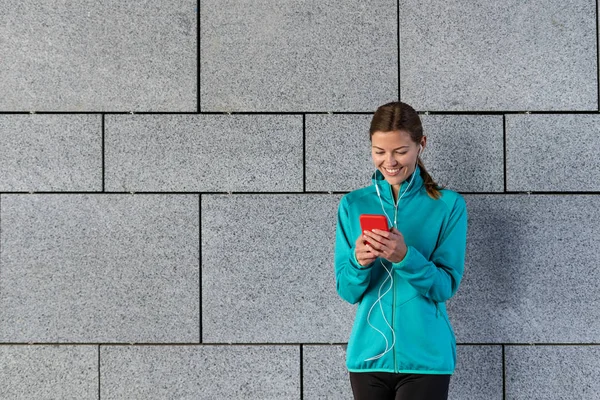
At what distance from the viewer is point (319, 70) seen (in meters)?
4.21

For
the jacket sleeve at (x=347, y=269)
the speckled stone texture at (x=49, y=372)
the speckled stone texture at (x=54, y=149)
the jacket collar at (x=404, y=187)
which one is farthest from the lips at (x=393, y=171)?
the speckled stone texture at (x=49, y=372)

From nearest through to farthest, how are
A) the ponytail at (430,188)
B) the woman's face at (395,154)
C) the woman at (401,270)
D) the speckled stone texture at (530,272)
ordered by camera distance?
the woman at (401,270), the woman's face at (395,154), the ponytail at (430,188), the speckled stone texture at (530,272)

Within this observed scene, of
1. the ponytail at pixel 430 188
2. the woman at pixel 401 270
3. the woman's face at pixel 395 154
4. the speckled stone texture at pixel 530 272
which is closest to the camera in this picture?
the woman at pixel 401 270

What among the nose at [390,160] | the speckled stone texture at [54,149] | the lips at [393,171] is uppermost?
the speckled stone texture at [54,149]

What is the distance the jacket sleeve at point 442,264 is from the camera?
2.93 meters

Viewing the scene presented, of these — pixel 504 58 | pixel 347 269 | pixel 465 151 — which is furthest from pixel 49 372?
pixel 504 58

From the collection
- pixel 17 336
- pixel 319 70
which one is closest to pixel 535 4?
pixel 319 70

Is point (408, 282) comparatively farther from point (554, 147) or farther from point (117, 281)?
point (117, 281)

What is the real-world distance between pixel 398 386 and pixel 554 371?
1.69m

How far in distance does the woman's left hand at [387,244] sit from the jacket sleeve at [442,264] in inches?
1.8

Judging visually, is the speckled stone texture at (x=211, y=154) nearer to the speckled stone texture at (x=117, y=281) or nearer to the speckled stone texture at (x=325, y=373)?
the speckled stone texture at (x=117, y=281)

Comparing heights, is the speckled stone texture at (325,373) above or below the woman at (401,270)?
below

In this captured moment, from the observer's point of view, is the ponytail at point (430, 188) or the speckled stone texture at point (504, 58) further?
the speckled stone texture at point (504, 58)

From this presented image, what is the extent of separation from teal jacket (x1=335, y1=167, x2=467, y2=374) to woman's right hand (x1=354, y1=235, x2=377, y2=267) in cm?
6
